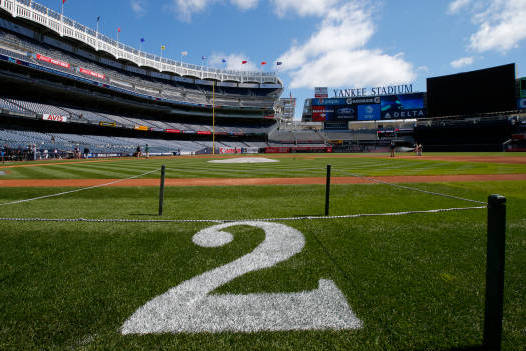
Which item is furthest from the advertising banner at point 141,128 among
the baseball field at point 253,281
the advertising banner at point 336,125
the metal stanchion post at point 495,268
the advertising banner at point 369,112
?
the metal stanchion post at point 495,268

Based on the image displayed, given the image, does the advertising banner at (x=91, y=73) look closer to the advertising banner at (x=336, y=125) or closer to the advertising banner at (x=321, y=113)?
the advertising banner at (x=321, y=113)

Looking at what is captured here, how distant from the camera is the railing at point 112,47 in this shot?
1436 inches

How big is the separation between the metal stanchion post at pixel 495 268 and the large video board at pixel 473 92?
61.9 m

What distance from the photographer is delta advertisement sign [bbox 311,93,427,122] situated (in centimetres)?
5762

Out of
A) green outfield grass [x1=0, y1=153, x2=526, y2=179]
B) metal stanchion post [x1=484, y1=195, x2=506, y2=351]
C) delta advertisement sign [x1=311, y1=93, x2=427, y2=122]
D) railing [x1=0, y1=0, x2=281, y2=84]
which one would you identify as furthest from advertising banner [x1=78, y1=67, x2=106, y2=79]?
metal stanchion post [x1=484, y1=195, x2=506, y2=351]

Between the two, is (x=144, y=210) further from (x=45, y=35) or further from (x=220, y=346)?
(x=45, y=35)

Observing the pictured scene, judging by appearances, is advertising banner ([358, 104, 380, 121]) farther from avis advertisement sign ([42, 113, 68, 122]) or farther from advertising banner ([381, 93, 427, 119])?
avis advertisement sign ([42, 113, 68, 122])

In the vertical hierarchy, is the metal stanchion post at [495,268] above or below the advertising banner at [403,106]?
below

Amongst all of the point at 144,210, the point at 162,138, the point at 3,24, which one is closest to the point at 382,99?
the point at 162,138

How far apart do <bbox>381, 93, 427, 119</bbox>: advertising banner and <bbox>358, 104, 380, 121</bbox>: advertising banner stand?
1.30 meters

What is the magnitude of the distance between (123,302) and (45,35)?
57238 mm

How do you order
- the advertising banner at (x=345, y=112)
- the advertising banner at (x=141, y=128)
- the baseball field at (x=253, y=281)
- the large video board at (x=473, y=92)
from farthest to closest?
1. the advertising banner at (x=345, y=112)
2. the advertising banner at (x=141, y=128)
3. the large video board at (x=473, y=92)
4. the baseball field at (x=253, y=281)

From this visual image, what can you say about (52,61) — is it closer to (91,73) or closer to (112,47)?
(91,73)

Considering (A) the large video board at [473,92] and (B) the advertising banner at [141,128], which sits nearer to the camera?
(A) the large video board at [473,92]
